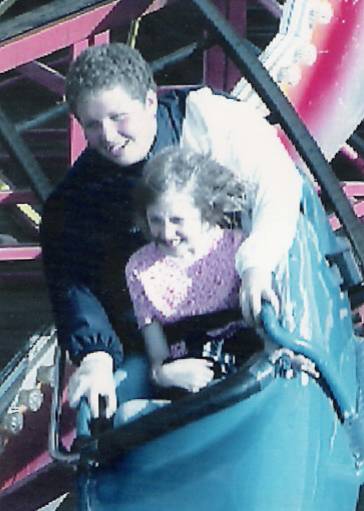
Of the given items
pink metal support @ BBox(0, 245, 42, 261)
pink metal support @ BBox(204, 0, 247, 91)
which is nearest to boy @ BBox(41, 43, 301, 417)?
pink metal support @ BBox(0, 245, 42, 261)

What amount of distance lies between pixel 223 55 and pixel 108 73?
1079 millimetres

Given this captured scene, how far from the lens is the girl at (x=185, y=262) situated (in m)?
1.53

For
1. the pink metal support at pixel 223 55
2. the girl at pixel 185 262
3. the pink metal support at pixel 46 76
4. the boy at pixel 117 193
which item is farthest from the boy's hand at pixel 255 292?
the pink metal support at pixel 46 76

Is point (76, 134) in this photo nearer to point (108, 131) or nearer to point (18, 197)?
point (18, 197)

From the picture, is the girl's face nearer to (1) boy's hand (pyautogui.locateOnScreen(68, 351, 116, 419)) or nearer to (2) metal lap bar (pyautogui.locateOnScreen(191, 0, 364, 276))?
(1) boy's hand (pyautogui.locateOnScreen(68, 351, 116, 419))

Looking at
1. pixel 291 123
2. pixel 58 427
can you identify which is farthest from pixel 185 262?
pixel 291 123

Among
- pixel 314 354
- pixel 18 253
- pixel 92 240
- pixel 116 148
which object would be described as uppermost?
pixel 116 148

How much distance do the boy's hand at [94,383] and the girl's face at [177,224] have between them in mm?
162

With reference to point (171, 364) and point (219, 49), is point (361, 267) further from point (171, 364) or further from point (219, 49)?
point (219, 49)

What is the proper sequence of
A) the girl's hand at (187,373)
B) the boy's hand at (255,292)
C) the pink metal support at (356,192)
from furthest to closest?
the pink metal support at (356,192) → the girl's hand at (187,373) → the boy's hand at (255,292)

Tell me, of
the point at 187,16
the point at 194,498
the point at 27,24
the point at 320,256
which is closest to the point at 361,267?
the point at 320,256

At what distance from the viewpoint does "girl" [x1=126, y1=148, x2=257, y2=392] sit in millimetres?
1530

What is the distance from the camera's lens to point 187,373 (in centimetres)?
158

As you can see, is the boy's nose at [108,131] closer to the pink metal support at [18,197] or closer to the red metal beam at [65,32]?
the red metal beam at [65,32]
